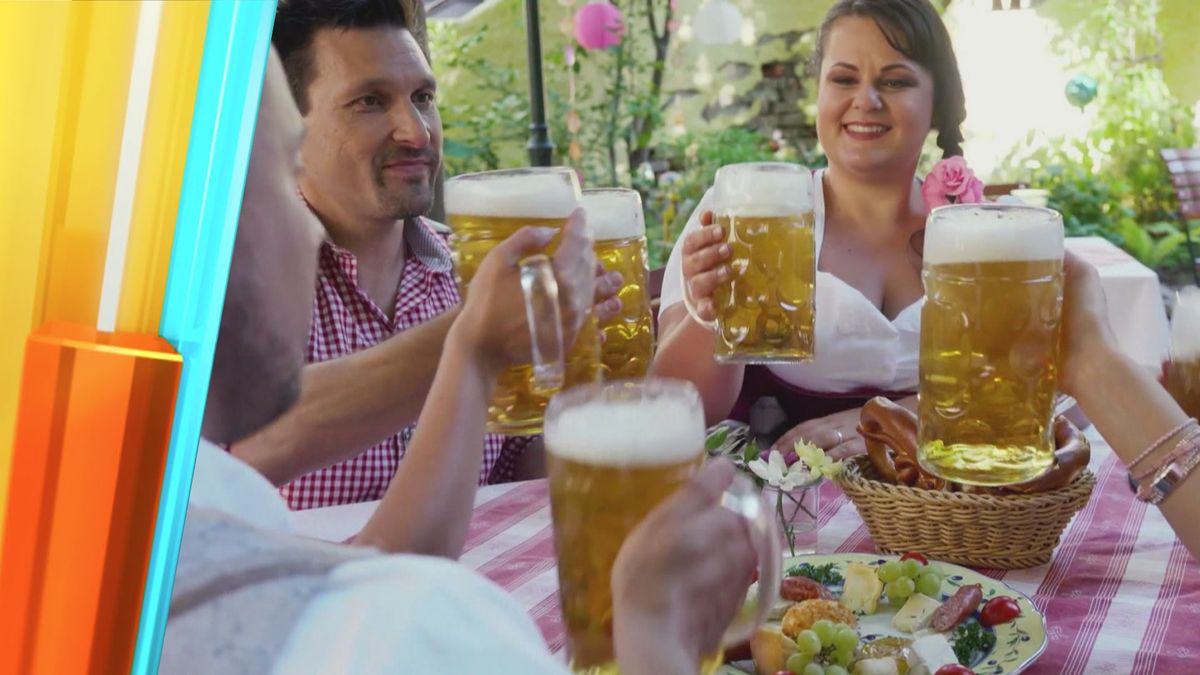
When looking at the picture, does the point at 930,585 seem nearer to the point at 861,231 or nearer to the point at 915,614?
the point at 915,614

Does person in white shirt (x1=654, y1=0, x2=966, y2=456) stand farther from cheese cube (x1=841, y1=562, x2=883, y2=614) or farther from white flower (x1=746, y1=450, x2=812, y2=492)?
cheese cube (x1=841, y1=562, x2=883, y2=614)

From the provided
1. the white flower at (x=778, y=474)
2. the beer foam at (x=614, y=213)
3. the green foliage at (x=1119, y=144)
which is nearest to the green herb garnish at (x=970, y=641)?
the white flower at (x=778, y=474)

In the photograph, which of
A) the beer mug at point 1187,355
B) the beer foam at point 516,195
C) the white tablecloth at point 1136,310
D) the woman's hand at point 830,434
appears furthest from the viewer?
the white tablecloth at point 1136,310

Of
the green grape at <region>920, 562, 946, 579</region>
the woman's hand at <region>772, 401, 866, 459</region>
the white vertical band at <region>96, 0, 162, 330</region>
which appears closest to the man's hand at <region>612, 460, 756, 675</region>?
the white vertical band at <region>96, 0, 162, 330</region>

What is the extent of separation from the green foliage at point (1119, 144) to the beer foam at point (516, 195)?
474 cm

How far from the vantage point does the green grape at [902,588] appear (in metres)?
1.02

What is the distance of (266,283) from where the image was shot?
0.39m

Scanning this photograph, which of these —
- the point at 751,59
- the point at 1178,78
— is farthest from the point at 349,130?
the point at 1178,78

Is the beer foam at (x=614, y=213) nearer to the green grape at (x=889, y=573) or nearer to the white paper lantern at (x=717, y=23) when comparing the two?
the green grape at (x=889, y=573)

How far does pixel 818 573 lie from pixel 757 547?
0.61 meters

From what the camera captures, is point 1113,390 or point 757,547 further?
point 1113,390

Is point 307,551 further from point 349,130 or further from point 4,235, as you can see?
point 349,130

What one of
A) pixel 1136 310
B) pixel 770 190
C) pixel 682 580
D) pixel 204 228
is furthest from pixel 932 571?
pixel 1136 310

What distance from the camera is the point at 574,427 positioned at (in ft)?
1.99
